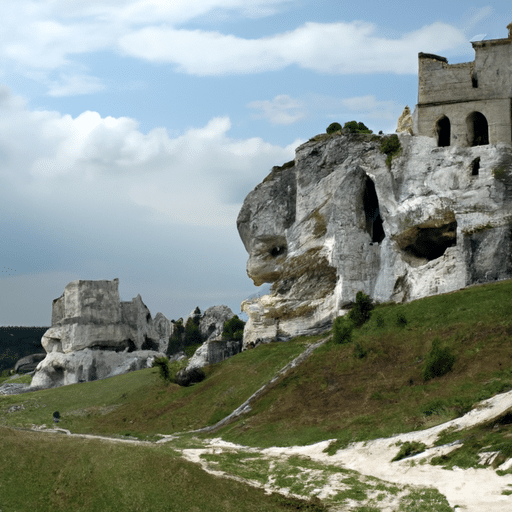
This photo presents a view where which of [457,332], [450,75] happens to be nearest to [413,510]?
[457,332]

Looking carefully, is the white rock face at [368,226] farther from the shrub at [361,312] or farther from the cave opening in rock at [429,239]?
the shrub at [361,312]

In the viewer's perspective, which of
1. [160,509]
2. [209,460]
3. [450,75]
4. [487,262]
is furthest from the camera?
[450,75]

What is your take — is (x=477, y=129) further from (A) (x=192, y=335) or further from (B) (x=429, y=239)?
(A) (x=192, y=335)

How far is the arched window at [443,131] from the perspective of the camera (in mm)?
51938

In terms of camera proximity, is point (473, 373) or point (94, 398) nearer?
point (473, 373)

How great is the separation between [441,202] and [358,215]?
768cm

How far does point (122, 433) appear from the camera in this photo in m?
40.3

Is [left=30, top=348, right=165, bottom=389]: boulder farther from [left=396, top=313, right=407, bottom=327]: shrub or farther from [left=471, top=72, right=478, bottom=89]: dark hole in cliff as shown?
[left=471, top=72, right=478, bottom=89]: dark hole in cliff

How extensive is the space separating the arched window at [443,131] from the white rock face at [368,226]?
2.40 meters

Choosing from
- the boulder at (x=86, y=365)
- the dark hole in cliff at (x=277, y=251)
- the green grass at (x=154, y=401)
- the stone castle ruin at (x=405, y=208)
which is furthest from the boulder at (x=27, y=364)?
the dark hole in cliff at (x=277, y=251)

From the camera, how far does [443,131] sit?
2067 inches

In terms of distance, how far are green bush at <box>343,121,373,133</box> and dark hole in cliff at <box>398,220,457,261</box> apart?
1152 centimetres

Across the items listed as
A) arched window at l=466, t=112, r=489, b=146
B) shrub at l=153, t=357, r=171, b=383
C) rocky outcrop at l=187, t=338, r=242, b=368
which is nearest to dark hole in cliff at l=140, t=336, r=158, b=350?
rocky outcrop at l=187, t=338, r=242, b=368

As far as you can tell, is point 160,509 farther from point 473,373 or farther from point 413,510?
point 473,373
